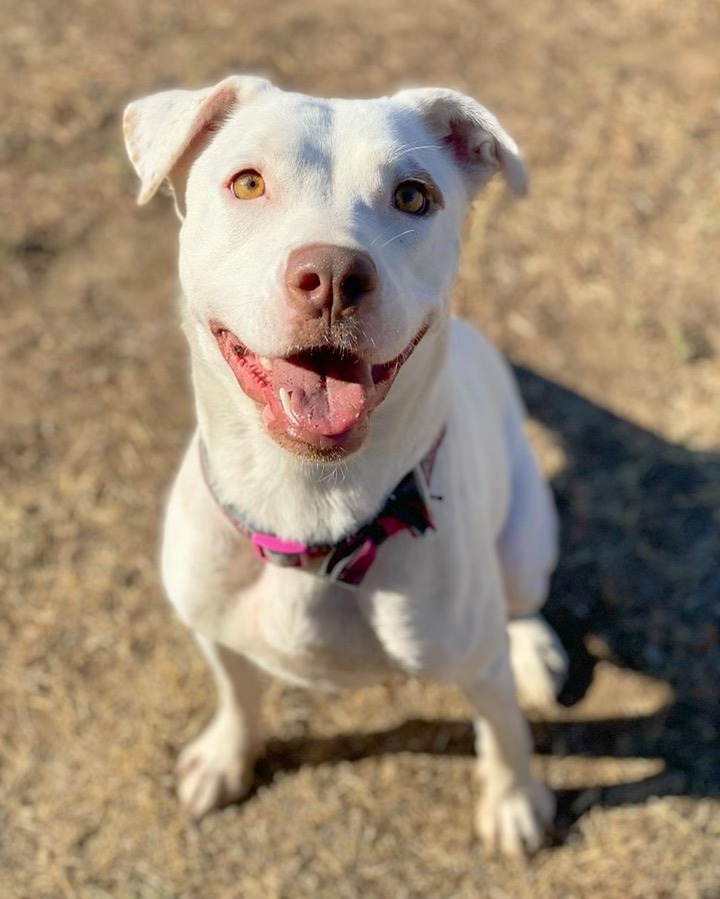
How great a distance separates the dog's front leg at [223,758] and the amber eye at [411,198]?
187cm

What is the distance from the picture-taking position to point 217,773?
3.64 meters

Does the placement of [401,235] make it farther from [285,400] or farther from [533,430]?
[533,430]

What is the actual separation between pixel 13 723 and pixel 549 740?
6.83 ft

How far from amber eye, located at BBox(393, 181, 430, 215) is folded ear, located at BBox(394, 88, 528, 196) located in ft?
0.88

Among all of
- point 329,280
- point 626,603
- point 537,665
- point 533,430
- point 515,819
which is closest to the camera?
point 329,280

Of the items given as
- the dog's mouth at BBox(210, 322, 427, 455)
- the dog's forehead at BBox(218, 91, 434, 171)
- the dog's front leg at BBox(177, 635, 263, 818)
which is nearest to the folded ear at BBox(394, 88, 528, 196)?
the dog's forehead at BBox(218, 91, 434, 171)

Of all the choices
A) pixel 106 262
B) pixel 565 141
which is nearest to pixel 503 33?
pixel 565 141

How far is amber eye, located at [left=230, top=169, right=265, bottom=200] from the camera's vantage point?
2.20m

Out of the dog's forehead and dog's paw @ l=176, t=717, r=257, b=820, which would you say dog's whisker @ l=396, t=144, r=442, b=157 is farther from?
dog's paw @ l=176, t=717, r=257, b=820

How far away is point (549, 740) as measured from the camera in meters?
3.85

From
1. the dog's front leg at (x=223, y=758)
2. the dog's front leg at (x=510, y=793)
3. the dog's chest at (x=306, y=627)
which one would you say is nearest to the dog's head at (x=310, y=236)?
the dog's chest at (x=306, y=627)

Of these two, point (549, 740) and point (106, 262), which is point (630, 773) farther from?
point (106, 262)

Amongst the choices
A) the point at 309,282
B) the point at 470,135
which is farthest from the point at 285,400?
the point at 470,135

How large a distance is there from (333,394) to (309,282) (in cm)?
29
